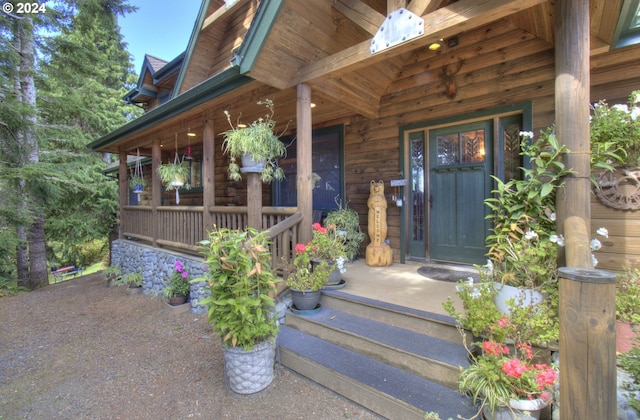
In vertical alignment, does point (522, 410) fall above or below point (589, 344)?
below

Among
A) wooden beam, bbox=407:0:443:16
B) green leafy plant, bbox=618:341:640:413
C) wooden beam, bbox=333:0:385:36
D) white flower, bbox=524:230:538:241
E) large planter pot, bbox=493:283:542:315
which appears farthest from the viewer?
wooden beam, bbox=333:0:385:36

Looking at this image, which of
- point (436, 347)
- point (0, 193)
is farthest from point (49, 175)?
point (436, 347)

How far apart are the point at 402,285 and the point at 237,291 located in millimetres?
1885

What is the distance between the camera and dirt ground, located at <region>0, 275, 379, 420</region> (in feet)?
7.28

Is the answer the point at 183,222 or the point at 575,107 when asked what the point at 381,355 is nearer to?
the point at 575,107

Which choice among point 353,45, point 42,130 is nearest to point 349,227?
point 353,45

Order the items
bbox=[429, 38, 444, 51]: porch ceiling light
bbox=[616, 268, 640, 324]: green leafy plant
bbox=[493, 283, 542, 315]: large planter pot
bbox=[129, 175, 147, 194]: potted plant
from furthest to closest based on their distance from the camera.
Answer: bbox=[129, 175, 147, 194]: potted plant → bbox=[429, 38, 444, 51]: porch ceiling light → bbox=[616, 268, 640, 324]: green leafy plant → bbox=[493, 283, 542, 315]: large planter pot

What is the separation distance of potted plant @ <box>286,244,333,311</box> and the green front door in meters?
1.99

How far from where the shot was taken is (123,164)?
7.25 meters

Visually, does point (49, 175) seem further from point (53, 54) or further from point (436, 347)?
point (436, 347)

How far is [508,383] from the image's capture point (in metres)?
1.64

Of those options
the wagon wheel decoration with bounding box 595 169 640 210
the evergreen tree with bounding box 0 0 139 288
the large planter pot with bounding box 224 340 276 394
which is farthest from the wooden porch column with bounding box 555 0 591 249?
the evergreen tree with bounding box 0 0 139 288

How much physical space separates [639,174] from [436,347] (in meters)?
2.60

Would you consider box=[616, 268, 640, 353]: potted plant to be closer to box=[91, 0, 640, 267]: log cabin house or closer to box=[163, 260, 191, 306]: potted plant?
box=[91, 0, 640, 267]: log cabin house
